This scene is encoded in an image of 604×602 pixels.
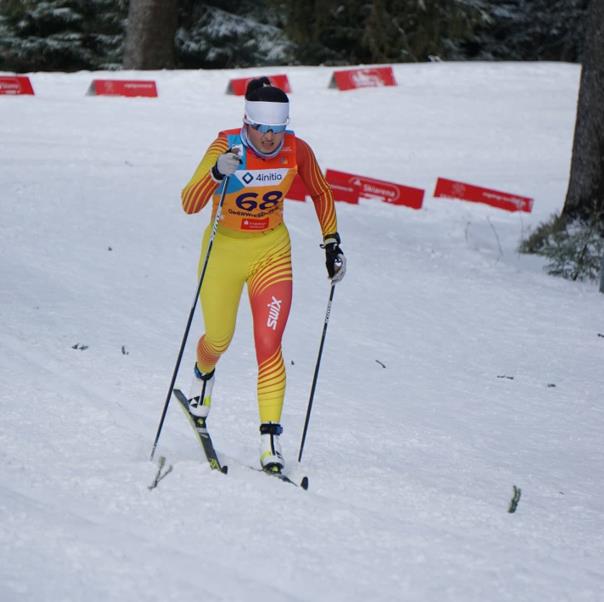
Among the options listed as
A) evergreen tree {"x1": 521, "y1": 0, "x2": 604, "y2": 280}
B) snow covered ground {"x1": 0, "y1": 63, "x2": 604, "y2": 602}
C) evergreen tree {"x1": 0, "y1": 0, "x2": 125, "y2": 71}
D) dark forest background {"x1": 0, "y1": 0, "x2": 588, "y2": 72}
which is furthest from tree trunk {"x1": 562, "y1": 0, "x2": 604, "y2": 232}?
evergreen tree {"x1": 0, "y1": 0, "x2": 125, "y2": 71}

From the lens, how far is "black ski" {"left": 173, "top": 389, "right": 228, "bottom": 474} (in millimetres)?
5355

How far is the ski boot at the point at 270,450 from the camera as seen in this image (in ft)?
17.7

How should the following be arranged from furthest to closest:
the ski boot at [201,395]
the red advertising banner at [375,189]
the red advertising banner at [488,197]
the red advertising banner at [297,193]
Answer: the red advertising banner at [488,197]
the red advertising banner at [375,189]
the red advertising banner at [297,193]
the ski boot at [201,395]

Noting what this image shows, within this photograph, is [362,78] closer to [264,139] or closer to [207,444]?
[264,139]

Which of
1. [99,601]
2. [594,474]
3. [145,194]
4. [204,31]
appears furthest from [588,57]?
[204,31]

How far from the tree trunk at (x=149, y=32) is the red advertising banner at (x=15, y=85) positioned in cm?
524

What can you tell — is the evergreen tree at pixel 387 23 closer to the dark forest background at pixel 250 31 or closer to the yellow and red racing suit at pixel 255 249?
the dark forest background at pixel 250 31

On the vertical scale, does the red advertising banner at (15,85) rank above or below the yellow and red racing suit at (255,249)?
below

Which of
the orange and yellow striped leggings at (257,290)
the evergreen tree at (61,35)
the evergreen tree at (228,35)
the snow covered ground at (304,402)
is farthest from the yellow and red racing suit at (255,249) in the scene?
the evergreen tree at (61,35)

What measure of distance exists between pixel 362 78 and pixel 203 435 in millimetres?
17802

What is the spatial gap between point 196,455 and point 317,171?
5.65 ft

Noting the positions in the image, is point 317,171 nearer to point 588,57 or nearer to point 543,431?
point 543,431

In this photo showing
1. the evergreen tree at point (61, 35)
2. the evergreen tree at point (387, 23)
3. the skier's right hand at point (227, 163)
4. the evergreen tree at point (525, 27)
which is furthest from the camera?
the evergreen tree at point (525, 27)

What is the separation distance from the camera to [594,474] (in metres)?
6.40
